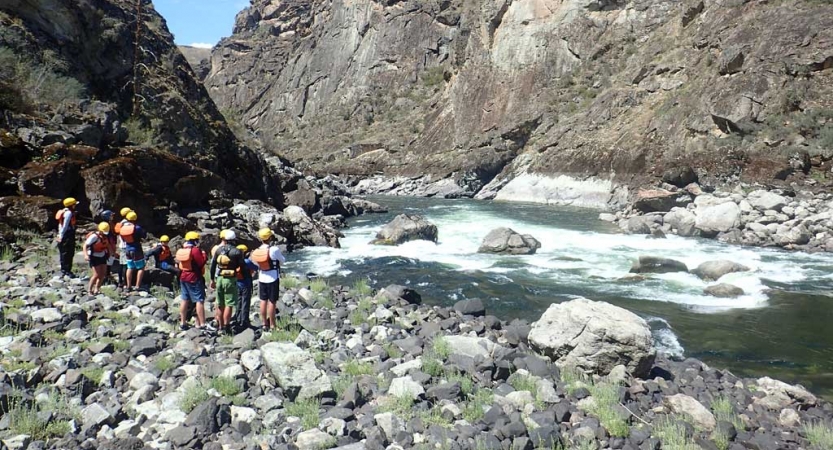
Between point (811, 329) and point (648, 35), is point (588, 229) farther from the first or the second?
point (648, 35)

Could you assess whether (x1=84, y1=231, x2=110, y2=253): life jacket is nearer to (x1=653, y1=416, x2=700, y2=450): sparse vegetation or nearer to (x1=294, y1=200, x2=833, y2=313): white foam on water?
(x1=294, y1=200, x2=833, y2=313): white foam on water

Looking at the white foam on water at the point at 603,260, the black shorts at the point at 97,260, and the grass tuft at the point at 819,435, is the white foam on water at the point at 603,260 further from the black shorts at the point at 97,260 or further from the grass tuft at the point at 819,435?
the black shorts at the point at 97,260

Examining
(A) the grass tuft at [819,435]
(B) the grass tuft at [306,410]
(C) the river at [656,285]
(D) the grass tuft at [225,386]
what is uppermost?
(D) the grass tuft at [225,386]

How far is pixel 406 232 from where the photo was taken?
2075cm

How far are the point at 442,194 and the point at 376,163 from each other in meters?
18.1

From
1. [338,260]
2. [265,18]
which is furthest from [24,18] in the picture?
[265,18]

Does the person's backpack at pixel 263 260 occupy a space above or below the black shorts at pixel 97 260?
above

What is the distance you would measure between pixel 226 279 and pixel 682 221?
2172 cm

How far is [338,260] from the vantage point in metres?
17.1

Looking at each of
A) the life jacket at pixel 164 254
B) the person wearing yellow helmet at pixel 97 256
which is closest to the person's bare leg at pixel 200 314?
the person wearing yellow helmet at pixel 97 256

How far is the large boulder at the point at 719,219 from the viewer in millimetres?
21172

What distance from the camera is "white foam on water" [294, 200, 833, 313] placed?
12.6 metres

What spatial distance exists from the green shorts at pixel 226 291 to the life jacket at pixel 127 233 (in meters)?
2.99

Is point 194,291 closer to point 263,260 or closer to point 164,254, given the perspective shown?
point 263,260
